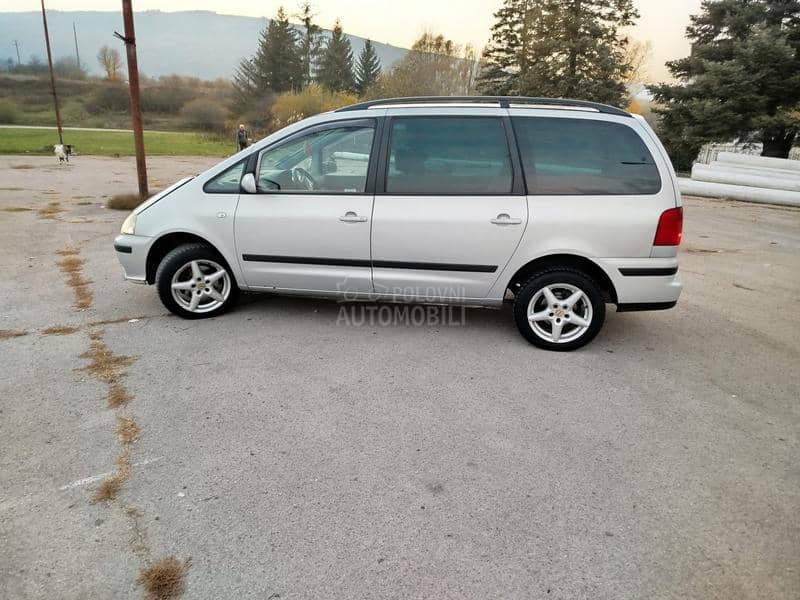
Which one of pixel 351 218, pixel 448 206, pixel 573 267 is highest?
pixel 448 206

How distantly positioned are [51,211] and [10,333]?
6.98 metres

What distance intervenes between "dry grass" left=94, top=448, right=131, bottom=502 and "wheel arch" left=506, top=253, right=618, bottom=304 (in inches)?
116

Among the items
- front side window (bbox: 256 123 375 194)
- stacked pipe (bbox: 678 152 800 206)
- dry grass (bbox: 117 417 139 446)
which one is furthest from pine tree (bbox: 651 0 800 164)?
dry grass (bbox: 117 417 139 446)

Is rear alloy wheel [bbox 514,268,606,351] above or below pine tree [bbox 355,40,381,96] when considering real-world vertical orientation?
below

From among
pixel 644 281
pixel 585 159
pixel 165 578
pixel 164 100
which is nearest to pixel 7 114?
pixel 164 100

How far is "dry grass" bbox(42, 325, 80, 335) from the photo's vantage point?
466 cm

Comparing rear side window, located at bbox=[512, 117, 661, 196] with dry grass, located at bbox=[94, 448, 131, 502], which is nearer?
dry grass, located at bbox=[94, 448, 131, 502]

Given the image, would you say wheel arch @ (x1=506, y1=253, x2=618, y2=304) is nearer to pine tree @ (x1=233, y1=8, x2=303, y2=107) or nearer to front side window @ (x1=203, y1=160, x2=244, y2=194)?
front side window @ (x1=203, y1=160, x2=244, y2=194)

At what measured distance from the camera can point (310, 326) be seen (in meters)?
4.93

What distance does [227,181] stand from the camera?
4.75 meters

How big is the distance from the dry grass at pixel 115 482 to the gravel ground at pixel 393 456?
15 millimetres

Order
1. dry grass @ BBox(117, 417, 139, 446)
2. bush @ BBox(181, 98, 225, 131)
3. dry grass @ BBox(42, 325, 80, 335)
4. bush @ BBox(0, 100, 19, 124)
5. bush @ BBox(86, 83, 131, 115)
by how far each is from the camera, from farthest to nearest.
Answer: bush @ BBox(86, 83, 131, 115) → bush @ BBox(181, 98, 225, 131) → bush @ BBox(0, 100, 19, 124) → dry grass @ BBox(42, 325, 80, 335) → dry grass @ BBox(117, 417, 139, 446)

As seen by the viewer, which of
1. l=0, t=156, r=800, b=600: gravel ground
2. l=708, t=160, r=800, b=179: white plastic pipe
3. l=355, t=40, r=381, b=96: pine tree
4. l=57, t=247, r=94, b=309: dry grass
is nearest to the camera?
l=0, t=156, r=800, b=600: gravel ground

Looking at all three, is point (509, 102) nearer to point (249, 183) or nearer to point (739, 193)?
point (249, 183)
